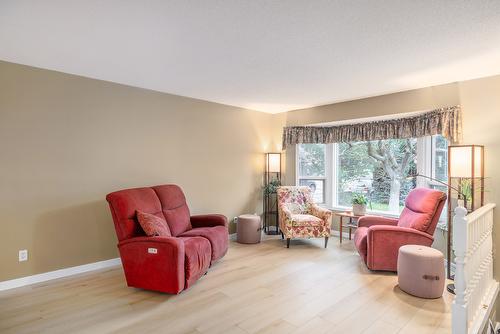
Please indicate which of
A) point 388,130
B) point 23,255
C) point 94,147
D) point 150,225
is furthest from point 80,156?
point 388,130

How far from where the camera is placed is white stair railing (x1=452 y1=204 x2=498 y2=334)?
2086mm

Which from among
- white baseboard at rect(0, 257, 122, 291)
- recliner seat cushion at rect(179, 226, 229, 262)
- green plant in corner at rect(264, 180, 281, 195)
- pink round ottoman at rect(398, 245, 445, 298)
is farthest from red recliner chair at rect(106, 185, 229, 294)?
pink round ottoman at rect(398, 245, 445, 298)

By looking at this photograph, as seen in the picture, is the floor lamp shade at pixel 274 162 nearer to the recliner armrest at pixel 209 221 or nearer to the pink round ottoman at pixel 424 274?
the recliner armrest at pixel 209 221

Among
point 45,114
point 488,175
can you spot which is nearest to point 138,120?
point 45,114

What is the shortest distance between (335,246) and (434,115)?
231 centimetres

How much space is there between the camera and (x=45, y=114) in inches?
123

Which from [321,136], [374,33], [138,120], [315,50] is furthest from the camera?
[321,136]

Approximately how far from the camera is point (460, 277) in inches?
83.0

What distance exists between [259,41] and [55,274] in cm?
327

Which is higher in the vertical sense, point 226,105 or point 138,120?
point 226,105

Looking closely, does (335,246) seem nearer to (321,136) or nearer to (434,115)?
(321,136)

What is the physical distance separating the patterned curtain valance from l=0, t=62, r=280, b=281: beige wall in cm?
167

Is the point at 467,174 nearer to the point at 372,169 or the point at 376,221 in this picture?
the point at 376,221

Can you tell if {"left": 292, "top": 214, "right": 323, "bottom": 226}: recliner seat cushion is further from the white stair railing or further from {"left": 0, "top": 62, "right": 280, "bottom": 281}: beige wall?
the white stair railing
